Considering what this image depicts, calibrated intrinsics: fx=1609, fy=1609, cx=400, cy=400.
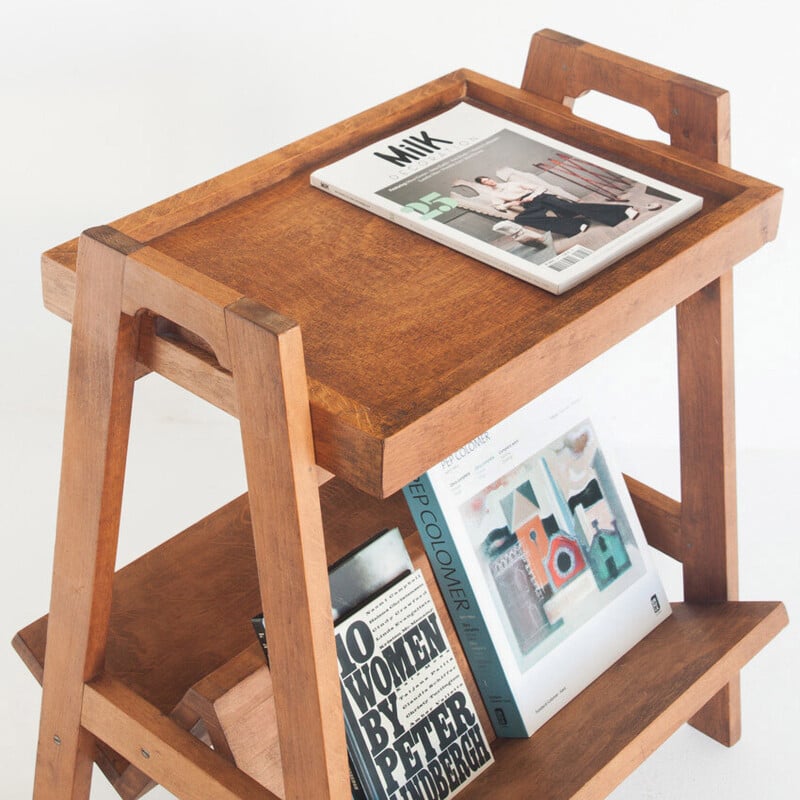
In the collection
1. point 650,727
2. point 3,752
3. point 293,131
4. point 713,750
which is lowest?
point 713,750

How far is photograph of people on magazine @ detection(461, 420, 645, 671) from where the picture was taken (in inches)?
70.5

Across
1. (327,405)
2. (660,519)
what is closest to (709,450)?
(660,519)

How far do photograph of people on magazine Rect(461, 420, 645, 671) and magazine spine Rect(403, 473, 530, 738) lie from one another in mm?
30

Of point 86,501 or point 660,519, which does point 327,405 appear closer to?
point 86,501

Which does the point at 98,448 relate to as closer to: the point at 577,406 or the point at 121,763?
the point at 121,763

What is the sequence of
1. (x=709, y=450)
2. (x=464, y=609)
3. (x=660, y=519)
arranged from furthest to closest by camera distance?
(x=660, y=519), (x=709, y=450), (x=464, y=609)

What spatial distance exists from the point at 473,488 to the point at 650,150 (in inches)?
16.2

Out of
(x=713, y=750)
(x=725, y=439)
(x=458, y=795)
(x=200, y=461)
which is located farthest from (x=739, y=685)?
(x=200, y=461)

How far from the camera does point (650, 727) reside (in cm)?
174

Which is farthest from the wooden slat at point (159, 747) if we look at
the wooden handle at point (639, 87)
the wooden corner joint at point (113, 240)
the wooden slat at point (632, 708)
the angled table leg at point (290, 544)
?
the wooden handle at point (639, 87)

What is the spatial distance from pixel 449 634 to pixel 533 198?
514mm

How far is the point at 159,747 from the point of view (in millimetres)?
1597

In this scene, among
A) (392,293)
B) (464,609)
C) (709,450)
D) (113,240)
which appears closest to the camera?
(113,240)

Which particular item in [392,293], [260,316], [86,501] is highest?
[260,316]
